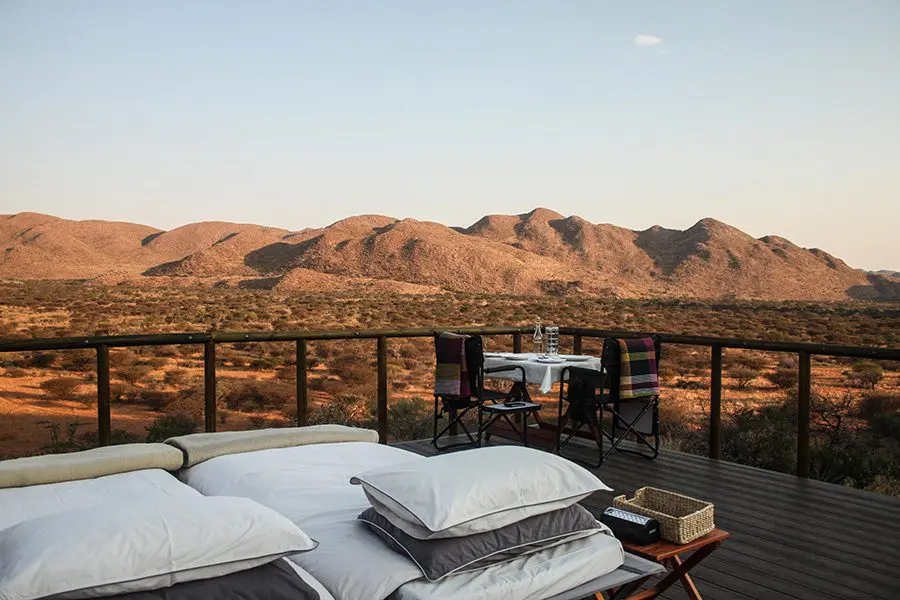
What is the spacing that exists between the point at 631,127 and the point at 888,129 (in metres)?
4.65

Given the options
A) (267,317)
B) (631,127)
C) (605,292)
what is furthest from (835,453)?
(605,292)

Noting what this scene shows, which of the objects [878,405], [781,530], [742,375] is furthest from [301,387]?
[742,375]

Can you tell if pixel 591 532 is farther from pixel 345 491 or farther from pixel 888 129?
pixel 888 129

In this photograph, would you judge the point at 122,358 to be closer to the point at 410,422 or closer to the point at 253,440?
the point at 410,422

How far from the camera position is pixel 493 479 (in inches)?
71.6

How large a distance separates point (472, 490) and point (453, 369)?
3.13 m

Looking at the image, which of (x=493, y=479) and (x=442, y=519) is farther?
(x=493, y=479)

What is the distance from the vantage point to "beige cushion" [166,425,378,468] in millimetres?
2732

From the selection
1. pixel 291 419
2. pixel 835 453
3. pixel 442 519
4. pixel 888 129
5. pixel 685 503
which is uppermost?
pixel 888 129

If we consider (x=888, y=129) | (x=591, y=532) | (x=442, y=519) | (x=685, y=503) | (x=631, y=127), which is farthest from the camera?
(x=631, y=127)

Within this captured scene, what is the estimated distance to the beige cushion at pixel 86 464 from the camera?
7.63 ft

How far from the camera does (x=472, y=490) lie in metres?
1.77

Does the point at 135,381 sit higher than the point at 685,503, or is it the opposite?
the point at 685,503

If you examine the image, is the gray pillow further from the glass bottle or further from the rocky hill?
the rocky hill
